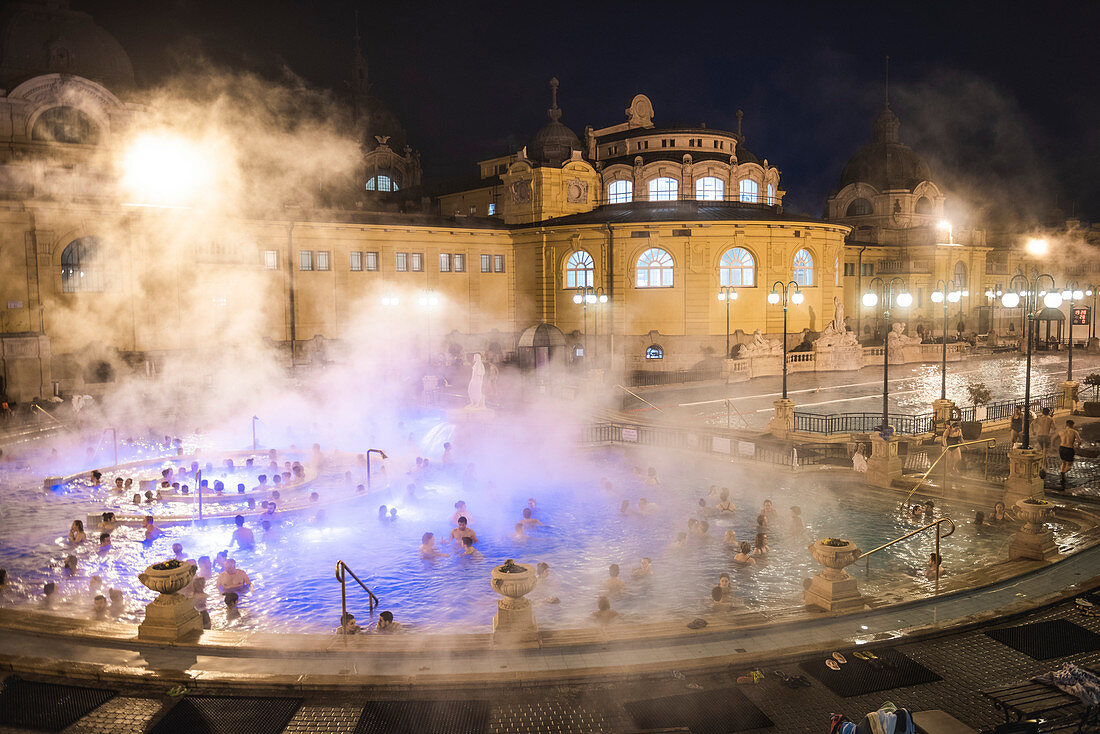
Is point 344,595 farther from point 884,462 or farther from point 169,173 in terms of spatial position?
point 169,173

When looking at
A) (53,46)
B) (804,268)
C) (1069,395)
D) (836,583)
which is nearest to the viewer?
(836,583)

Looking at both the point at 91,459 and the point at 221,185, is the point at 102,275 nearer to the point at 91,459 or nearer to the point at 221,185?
the point at 221,185

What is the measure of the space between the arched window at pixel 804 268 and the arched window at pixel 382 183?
104 ft

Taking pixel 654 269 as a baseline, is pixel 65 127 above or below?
above

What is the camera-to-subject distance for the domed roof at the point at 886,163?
212ft

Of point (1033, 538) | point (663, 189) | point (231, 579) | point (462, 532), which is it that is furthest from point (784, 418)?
point (663, 189)

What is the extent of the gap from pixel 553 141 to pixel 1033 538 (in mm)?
42637

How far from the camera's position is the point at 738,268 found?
43812 mm

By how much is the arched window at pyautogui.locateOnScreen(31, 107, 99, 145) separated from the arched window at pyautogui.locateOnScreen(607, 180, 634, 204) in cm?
2910

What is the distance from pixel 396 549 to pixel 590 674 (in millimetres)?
7786

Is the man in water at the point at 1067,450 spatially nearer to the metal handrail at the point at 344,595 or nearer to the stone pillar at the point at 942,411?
the stone pillar at the point at 942,411

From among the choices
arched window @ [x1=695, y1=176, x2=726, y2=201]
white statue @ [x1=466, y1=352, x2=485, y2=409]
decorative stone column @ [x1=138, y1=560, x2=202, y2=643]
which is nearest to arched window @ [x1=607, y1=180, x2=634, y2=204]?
arched window @ [x1=695, y1=176, x2=726, y2=201]

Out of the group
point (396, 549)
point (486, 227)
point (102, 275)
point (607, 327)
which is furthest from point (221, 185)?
point (396, 549)

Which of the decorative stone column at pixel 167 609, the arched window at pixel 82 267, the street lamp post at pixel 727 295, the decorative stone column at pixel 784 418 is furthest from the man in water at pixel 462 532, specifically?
the arched window at pixel 82 267
